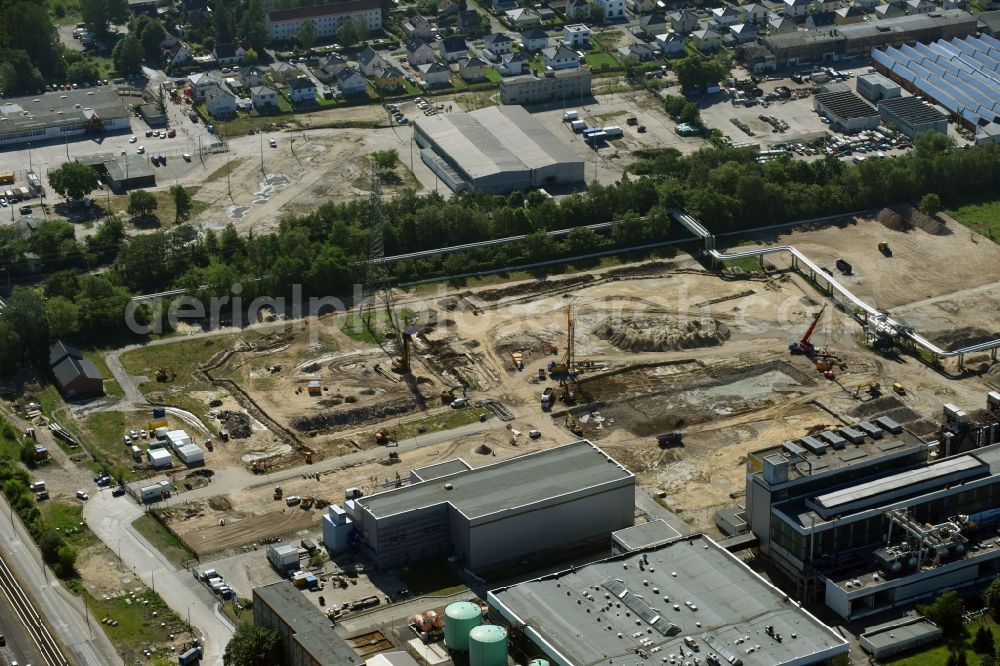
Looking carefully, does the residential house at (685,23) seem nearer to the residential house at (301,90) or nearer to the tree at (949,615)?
the residential house at (301,90)

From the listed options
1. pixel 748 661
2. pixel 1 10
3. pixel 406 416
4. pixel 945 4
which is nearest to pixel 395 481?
pixel 406 416

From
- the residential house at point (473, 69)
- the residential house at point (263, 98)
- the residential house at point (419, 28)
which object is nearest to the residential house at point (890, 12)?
the residential house at point (473, 69)

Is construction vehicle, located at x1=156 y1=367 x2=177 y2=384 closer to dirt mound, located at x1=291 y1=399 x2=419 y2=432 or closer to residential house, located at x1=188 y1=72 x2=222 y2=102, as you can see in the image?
dirt mound, located at x1=291 y1=399 x2=419 y2=432

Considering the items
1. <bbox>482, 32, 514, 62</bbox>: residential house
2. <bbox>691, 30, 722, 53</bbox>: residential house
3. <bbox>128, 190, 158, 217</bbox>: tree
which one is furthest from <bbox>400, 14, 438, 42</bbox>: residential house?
<bbox>128, 190, 158, 217</bbox>: tree

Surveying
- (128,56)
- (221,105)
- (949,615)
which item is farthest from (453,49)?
(949,615)

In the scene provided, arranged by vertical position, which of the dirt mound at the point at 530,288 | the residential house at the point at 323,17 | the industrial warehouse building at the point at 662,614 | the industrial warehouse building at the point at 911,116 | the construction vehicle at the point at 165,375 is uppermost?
the residential house at the point at 323,17

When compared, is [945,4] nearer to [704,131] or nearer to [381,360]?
[704,131]
